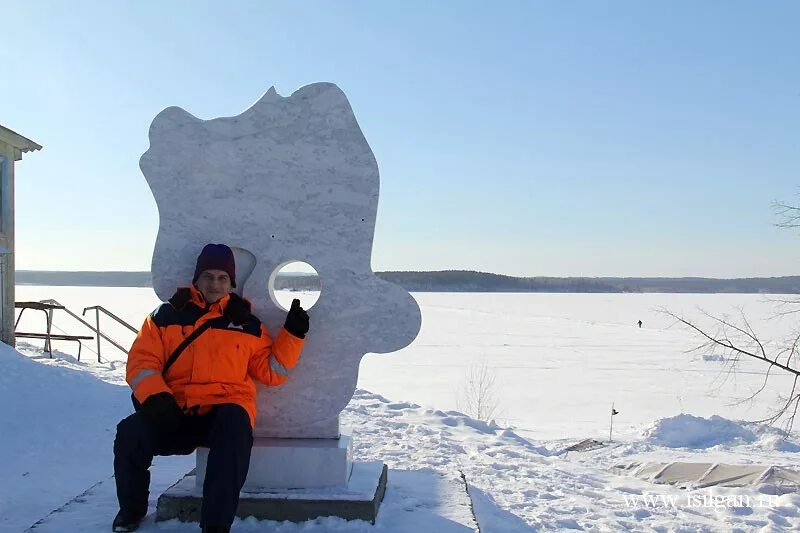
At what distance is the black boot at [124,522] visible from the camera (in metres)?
3.23

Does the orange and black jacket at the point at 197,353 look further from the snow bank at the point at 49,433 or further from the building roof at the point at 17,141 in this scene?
the building roof at the point at 17,141

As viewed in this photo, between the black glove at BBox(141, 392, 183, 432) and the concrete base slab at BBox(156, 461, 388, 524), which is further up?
the black glove at BBox(141, 392, 183, 432)

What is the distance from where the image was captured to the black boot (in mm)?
3232

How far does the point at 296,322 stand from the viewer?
11.0ft

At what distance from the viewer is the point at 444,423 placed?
7.78 metres

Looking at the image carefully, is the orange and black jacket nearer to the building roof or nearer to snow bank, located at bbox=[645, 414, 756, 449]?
snow bank, located at bbox=[645, 414, 756, 449]

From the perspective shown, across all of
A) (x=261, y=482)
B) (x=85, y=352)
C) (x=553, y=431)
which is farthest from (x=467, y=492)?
(x=85, y=352)

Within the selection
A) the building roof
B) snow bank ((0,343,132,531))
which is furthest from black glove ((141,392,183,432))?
the building roof

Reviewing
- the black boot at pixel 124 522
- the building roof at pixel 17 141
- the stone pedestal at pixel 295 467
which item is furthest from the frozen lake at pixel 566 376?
the building roof at pixel 17 141

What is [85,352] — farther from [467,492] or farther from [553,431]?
[467,492]

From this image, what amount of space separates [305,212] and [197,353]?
96 centimetres

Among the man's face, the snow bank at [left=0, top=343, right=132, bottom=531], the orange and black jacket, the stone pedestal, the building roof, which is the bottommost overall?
the snow bank at [left=0, top=343, right=132, bottom=531]

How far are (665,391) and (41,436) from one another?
41.6 feet

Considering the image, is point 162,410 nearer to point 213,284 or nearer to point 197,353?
point 197,353
